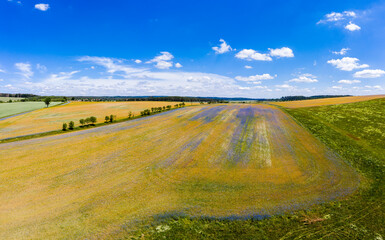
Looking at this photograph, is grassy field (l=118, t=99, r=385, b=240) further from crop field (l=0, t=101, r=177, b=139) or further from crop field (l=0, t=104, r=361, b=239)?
crop field (l=0, t=101, r=177, b=139)

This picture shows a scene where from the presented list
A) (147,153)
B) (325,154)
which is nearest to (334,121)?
(325,154)

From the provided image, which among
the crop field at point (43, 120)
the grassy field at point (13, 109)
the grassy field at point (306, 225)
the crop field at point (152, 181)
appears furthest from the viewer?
the grassy field at point (13, 109)

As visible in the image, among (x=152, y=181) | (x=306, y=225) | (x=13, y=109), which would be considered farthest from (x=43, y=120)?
(x=306, y=225)

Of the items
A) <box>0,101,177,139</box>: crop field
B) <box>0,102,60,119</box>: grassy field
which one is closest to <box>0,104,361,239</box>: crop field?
<box>0,101,177,139</box>: crop field

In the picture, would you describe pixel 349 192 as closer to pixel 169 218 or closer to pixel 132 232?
pixel 169 218

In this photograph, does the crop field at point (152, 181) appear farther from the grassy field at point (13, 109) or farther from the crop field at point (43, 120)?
the grassy field at point (13, 109)

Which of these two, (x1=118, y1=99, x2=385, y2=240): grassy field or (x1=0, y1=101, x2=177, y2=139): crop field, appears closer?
(x1=118, y1=99, x2=385, y2=240): grassy field

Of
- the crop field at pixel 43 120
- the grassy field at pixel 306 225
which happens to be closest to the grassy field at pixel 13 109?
the crop field at pixel 43 120

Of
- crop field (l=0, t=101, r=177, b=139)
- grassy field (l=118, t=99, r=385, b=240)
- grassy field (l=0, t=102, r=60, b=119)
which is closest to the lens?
grassy field (l=118, t=99, r=385, b=240)
